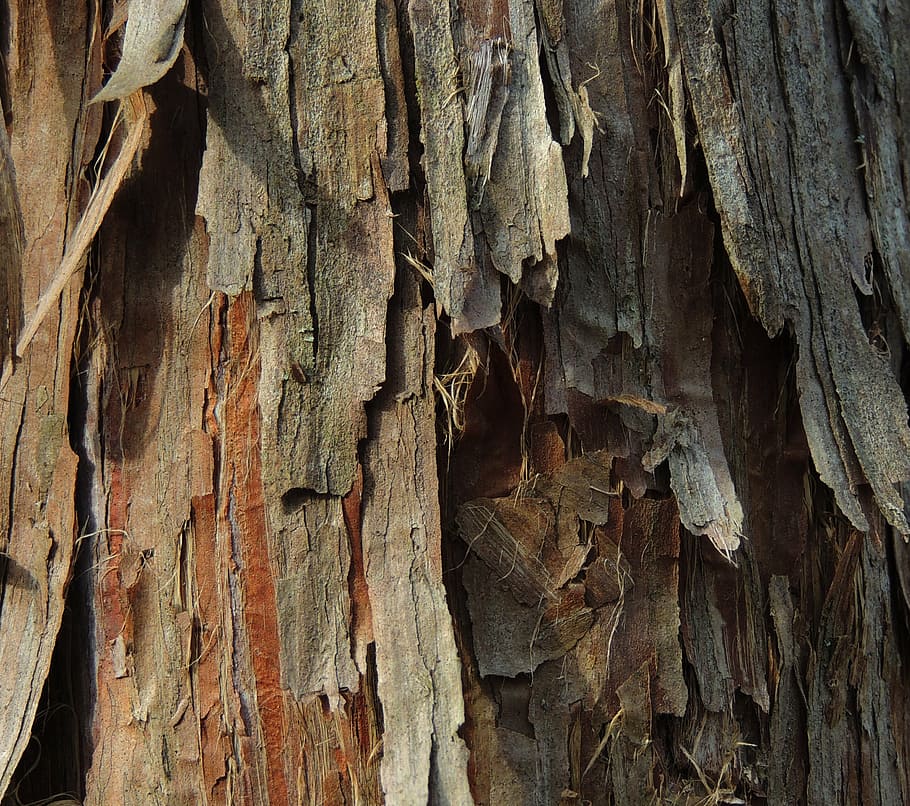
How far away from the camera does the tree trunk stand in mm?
957

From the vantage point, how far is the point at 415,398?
0.97 meters

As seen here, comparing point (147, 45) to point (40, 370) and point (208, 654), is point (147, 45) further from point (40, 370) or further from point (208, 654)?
point (208, 654)

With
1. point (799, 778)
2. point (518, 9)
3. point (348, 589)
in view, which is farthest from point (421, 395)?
point (799, 778)

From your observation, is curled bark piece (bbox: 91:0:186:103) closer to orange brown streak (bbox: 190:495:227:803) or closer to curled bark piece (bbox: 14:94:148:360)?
curled bark piece (bbox: 14:94:148:360)

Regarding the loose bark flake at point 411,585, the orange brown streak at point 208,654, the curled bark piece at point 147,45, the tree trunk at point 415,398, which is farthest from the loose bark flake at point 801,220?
the orange brown streak at point 208,654

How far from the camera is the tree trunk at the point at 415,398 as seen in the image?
957mm

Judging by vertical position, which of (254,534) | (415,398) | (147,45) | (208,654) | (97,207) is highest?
(147,45)

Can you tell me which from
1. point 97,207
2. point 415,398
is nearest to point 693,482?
point 415,398

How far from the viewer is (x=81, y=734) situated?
3.35 ft

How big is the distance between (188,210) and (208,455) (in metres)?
0.28

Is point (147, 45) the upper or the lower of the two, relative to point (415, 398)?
upper

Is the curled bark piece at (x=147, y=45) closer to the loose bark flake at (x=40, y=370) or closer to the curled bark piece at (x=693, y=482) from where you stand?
the loose bark flake at (x=40, y=370)

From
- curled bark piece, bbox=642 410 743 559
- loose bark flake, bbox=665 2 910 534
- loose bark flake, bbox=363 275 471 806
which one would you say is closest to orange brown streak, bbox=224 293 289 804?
loose bark flake, bbox=363 275 471 806

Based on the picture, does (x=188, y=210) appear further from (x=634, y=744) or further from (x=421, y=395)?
(x=634, y=744)
